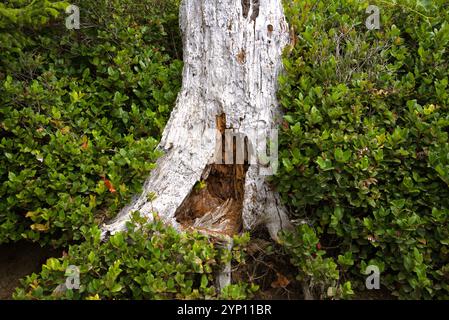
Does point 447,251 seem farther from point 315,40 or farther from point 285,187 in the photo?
point 315,40

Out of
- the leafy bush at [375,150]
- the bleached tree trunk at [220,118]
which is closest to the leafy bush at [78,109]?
the bleached tree trunk at [220,118]

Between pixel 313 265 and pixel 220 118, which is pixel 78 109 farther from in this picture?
pixel 313 265

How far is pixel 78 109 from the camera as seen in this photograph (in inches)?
165

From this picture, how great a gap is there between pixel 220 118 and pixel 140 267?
1.48 m

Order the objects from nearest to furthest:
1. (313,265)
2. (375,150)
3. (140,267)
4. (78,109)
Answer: (140,267) → (313,265) → (375,150) → (78,109)

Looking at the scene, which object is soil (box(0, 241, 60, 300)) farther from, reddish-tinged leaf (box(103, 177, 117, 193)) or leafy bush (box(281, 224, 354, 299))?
leafy bush (box(281, 224, 354, 299))

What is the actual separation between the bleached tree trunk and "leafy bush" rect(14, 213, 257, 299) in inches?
11.5

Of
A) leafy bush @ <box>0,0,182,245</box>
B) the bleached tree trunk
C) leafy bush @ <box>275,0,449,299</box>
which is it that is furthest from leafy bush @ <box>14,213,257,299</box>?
leafy bush @ <box>275,0,449,299</box>

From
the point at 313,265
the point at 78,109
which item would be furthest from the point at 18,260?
the point at 313,265

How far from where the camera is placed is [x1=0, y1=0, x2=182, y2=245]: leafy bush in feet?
12.2

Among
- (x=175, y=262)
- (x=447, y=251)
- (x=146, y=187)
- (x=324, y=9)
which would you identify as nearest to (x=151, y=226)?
(x=175, y=262)

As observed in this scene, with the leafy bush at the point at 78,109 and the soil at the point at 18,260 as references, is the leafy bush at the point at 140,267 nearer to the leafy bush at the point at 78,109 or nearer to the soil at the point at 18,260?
the leafy bush at the point at 78,109

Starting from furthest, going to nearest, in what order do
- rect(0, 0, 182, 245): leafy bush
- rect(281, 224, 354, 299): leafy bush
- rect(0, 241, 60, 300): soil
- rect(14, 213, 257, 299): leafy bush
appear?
rect(0, 241, 60, 300): soil → rect(0, 0, 182, 245): leafy bush → rect(281, 224, 354, 299): leafy bush → rect(14, 213, 257, 299): leafy bush

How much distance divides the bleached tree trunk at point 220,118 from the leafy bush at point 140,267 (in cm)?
29
